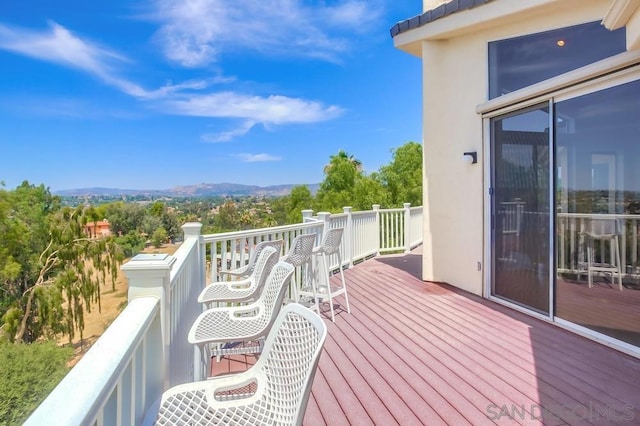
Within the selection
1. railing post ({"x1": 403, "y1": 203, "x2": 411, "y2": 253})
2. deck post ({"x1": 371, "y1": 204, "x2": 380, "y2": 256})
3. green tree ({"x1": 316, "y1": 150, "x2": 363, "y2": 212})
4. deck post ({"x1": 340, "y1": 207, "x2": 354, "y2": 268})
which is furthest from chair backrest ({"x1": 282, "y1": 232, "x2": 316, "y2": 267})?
green tree ({"x1": 316, "y1": 150, "x2": 363, "y2": 212})

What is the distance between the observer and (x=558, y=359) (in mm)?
2939

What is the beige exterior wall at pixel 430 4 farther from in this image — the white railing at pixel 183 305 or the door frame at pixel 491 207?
the white railing at pixel 183 305

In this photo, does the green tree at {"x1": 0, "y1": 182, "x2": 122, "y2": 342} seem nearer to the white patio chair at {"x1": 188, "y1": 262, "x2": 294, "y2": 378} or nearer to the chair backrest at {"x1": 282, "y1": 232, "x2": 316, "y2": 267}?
the chair backrest at {"x1": 282, "y1": 232, "x2": 316, "y2": 267}

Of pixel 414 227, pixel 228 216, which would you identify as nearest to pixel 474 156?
pixel 414 227

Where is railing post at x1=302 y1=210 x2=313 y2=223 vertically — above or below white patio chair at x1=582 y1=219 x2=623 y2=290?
above

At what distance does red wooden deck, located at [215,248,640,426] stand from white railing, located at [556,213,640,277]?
70 centimetres

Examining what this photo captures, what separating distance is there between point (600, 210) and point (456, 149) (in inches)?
83.6

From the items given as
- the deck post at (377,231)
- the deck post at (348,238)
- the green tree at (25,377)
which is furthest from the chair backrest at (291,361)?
the green tree at (25,377)

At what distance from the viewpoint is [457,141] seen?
199 inches

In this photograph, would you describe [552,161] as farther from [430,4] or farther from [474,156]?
[430,4]

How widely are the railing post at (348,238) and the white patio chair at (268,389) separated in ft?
17.8

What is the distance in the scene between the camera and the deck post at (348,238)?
6852 mm

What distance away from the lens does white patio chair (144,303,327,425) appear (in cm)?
126

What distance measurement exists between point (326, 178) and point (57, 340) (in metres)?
17.6
